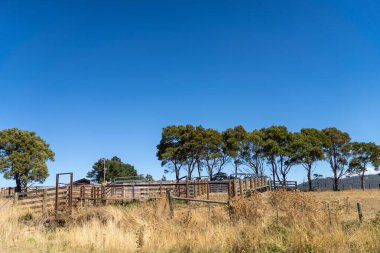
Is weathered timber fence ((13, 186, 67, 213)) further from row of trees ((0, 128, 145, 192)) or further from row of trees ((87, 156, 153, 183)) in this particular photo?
row of trees ((87, 156, 153, 183))

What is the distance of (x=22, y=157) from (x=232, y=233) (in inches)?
1601

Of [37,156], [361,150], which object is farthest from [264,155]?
[37,156]

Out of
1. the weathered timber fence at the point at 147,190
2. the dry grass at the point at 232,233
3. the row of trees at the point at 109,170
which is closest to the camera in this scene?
the dry grass at the point at 232,233

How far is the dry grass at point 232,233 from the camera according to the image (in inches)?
298

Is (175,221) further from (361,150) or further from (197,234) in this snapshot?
(361,150)

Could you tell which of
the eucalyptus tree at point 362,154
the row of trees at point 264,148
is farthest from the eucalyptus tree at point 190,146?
the eucalyptus tree at point 362,154

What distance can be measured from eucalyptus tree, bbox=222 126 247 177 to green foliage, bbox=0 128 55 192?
991 inches

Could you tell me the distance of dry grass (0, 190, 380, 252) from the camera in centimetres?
757

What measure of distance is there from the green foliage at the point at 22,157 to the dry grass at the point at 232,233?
110 ft

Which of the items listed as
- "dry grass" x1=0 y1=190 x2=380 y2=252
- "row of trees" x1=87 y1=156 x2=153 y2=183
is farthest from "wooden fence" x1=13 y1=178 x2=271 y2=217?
"row of trees" x1=87 y1=156 x2=153 y2=183

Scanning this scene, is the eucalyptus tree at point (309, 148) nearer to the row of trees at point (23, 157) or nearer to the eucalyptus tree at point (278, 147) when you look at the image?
the eucalyptus tree at point (278, 147)

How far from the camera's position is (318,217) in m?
9.17

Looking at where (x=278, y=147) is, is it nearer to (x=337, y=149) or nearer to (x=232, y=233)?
(x=337, y=149)

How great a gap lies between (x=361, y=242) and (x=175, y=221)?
539 cm
